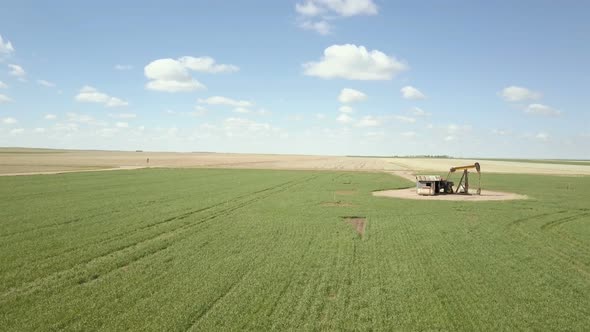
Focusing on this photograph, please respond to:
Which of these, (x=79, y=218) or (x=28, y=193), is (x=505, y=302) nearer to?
(x=79, y=218)

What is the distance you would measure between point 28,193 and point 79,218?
14532 millimetres

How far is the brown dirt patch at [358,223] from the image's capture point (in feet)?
66.7

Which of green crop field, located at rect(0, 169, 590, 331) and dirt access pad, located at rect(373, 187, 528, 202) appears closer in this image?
green crop field, located at rect(0, 169, 590, 331)

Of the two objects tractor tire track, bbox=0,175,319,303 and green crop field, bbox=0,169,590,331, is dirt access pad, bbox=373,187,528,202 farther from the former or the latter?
tractor tire track, bbox=0,175,319,303

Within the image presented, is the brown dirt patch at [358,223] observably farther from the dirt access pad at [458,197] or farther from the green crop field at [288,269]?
the dirt access pad at [458,197]

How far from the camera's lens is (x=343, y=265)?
14.1m

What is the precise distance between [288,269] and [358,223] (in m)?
9.82

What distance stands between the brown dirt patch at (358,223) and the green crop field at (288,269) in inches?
2.3

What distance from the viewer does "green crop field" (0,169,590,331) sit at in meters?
9.62

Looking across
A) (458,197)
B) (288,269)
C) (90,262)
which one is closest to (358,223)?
(288,269)

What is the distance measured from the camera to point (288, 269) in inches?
527

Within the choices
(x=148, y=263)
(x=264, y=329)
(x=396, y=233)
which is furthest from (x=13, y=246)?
(x=396, y=233)

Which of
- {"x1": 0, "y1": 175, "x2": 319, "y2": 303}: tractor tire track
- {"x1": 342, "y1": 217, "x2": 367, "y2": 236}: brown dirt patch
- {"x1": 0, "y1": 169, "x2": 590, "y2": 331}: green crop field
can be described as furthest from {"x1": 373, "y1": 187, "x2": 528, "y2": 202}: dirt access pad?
{"x1": 0, "y1": 175, "x2": 319, "y2": 303}: tractor tire track

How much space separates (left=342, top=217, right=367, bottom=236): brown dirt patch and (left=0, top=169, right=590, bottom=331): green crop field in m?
0.06
